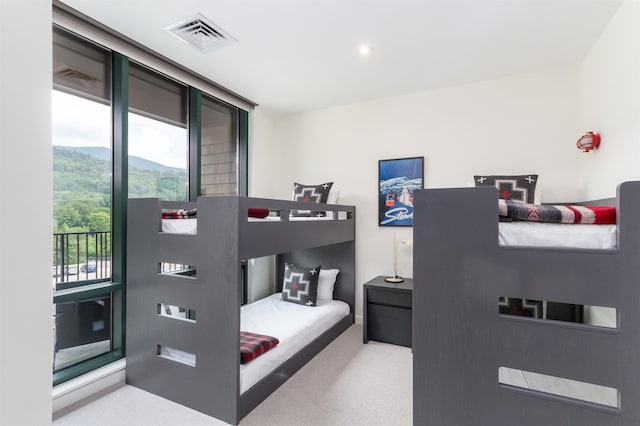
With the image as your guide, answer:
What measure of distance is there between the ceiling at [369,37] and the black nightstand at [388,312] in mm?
1990

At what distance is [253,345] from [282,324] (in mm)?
562

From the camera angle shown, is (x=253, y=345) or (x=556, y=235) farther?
(x=253, y=345)

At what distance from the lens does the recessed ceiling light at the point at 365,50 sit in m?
2.43

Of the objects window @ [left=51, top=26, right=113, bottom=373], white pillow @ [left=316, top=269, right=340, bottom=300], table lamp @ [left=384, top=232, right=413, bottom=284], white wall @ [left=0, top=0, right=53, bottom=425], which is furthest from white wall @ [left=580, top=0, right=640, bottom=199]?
window @ [left=51, top=26, right=113, bottom=373]

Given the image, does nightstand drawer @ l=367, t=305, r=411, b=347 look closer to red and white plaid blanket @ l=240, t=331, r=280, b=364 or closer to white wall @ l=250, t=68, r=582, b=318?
white wall @ l=250, t=68, r=582, b=318

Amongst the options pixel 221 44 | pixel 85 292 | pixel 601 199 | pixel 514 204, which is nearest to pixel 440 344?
pixel 514 204

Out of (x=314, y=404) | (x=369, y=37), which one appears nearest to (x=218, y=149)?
(x=369, y=37)

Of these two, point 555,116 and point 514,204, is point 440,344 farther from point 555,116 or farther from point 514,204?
point 555,116

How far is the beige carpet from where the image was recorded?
1.89 meters

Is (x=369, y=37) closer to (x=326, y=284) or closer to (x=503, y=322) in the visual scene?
(x=503, y=322)

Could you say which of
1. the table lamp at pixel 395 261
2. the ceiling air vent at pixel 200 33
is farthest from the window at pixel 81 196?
the table lamp at pixel 395 261

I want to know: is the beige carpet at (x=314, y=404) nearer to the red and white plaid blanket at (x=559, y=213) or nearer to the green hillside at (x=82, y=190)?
the green hillside at (x=82, y=190)

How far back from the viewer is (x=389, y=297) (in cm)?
303

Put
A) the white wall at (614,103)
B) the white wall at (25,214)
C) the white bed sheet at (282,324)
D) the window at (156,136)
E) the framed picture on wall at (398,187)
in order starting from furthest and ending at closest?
the framed picture on wall at (398,187) < the window at (156,136) < the white bed sheet at (282,324) < the white wall at (614,103) < the white wall at (25,214)
